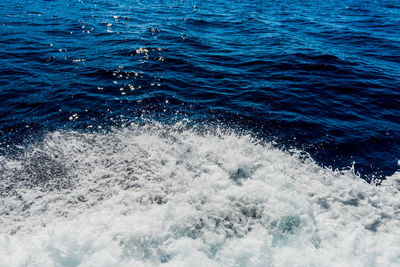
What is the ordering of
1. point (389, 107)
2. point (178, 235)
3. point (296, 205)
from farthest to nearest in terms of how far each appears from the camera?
point (389, 107), point (296, 205), point (178, 235)

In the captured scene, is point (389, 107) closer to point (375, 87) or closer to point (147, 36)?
point (375, 87)

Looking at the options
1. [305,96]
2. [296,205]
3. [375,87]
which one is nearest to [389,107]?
[375,87]

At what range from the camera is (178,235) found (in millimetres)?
5277

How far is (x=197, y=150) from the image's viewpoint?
7562 mm

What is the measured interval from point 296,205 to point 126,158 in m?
4.66

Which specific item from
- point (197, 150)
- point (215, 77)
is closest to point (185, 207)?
point (197, 150)

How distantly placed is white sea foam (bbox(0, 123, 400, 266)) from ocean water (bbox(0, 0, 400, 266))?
0.03 m

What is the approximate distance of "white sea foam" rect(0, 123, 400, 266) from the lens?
495cm

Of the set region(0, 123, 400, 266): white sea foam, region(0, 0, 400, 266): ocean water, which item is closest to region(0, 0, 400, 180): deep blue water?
region(0, 0, 400, 266): ocean water

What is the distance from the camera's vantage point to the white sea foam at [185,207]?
4.95m

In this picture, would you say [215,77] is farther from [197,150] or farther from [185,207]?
[185,207]

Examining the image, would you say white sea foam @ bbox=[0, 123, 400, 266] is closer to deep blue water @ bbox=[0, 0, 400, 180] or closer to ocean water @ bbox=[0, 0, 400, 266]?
ocean water @ bbox=[0, 0, 400, 266]

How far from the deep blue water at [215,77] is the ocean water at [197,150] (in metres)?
0.08

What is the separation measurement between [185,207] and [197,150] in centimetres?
213
